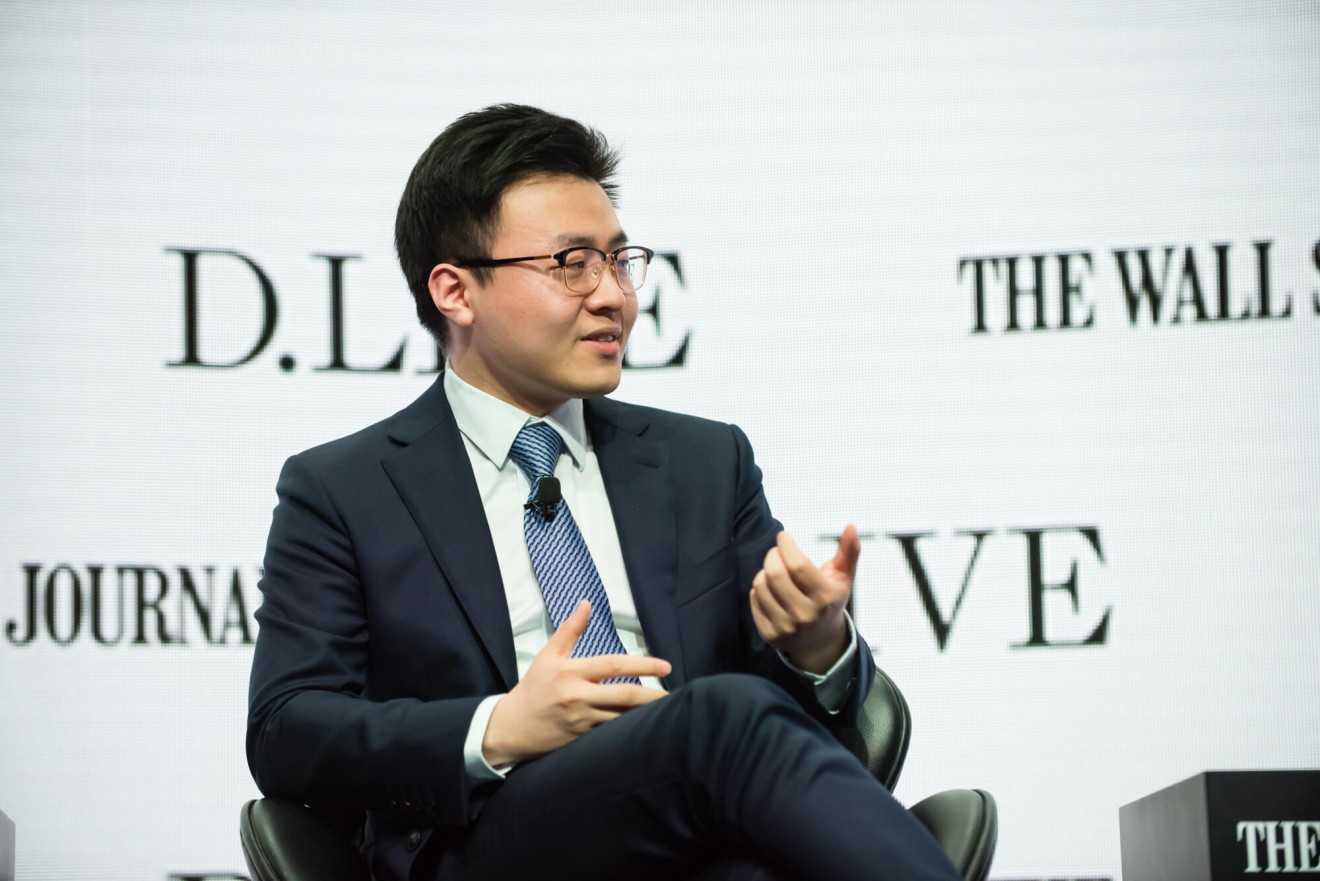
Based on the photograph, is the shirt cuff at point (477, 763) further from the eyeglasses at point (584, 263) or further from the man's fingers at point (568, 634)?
the eyeglasses at point (584, 263)

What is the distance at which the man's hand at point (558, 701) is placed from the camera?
5.24ft

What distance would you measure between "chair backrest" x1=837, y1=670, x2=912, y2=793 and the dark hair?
32.2 inches

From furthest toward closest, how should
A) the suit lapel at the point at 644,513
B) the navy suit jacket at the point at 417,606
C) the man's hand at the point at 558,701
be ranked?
the suit lapel at the point at 644,513
the navy suit jacket at the point at 417,606
the man's hand at the point at 558,701

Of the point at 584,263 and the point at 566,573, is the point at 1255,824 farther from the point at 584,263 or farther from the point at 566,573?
the point at 584,263

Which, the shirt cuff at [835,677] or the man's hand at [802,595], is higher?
the man's hand at [802,595]

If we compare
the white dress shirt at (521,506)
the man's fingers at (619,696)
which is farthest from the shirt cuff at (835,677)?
the man's fingers at (619,696)

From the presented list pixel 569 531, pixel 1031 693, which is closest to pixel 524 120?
pixel 569 531

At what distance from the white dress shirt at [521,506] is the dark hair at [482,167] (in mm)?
209

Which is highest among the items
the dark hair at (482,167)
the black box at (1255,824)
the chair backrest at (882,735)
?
the dark hair at (482,167)

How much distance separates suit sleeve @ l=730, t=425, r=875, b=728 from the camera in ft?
5.97

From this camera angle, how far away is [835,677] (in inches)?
70.6

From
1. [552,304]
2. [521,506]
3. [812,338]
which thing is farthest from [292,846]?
[812,338]

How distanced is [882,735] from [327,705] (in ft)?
2.33

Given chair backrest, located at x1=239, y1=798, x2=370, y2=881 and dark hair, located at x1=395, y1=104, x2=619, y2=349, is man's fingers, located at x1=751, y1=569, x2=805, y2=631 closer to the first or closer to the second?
chair backrest, located at x1=239, y1=798, x2=370, y2=881
